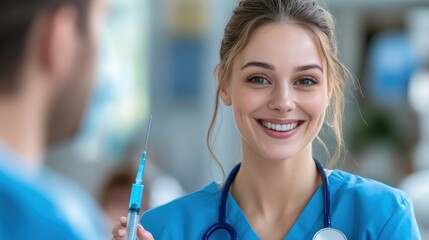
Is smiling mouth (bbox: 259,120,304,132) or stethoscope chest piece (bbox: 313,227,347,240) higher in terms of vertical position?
smiling mouth (bbox: 259,120,304,132)

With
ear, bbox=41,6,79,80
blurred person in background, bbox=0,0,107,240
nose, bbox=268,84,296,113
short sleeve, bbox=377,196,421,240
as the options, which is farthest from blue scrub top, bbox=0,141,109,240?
short sleeve, bbox=377,196,421,240

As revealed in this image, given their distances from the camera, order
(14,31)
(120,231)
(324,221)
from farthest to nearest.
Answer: (324,221) < (120,231) < (14,31)

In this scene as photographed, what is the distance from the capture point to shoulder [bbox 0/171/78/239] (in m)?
1.18

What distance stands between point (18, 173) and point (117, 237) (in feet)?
1.60

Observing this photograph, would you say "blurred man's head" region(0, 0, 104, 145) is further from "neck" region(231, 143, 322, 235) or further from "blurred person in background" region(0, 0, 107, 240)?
"neck" region(231, 143, 322, 235)

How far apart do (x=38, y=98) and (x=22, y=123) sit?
0.13 ft

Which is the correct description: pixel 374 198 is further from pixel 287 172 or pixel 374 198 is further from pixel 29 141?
pixel 29 141

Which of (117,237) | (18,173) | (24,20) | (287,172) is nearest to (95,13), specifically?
(24,20)

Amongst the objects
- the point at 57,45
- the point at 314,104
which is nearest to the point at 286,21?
the point at 314,104

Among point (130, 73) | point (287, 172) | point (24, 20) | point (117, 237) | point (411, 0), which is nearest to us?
point (24, 20)

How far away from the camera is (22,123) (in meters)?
1.22

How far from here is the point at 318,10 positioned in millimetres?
1750

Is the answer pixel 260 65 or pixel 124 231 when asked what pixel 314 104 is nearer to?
pixel 260 65

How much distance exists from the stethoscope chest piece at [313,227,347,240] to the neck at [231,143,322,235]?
0.08 metres
